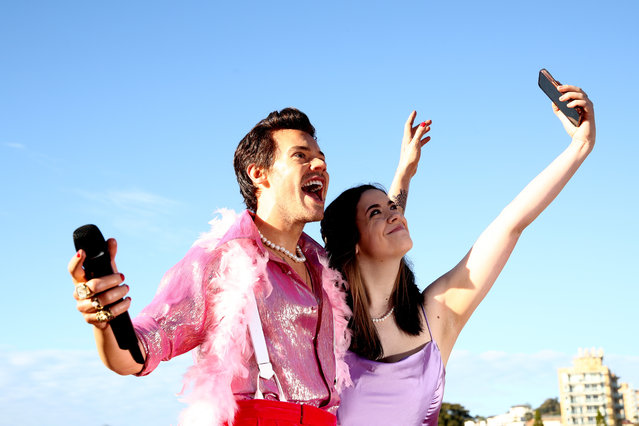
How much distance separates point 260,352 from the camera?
3.75 metres

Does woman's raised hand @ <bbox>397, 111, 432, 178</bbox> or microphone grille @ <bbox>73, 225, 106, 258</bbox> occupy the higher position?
woman's raised hand @ <bbox>397, 111, 432, 178</bbox>

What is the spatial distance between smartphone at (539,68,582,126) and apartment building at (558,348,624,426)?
78699 millimetres

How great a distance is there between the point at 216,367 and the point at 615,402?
8833 centimetres

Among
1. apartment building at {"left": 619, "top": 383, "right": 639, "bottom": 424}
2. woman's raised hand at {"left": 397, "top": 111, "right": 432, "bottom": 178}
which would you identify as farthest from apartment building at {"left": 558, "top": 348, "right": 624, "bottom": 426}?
woman's raised hand at {"left": 397, "top": 111, "right": 432, "bottom": 178}

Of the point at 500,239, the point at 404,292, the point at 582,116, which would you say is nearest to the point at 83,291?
the point at 404,292

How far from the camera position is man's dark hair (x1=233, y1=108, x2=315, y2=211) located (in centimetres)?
434

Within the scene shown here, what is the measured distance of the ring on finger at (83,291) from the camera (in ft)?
9.25

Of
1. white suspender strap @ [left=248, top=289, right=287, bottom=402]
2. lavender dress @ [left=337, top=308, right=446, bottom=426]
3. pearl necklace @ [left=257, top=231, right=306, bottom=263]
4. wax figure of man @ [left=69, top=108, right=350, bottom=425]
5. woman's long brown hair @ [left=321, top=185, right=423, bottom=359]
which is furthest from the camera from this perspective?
woman's long brown hair @ [left=321, top=185, right=423, bottom=359]

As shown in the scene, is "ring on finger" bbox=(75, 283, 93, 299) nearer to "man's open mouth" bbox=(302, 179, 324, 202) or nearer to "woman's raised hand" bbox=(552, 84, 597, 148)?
"man's open mouth" bbox=(302, 179, 324, 202)

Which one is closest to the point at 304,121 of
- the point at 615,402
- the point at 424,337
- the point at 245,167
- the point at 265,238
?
the point at 245,167

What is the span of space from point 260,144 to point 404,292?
1.67m

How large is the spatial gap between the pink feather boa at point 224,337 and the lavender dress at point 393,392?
4.56 feet

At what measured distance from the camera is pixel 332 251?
18.1 ft

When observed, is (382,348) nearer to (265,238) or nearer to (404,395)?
(404,395)
